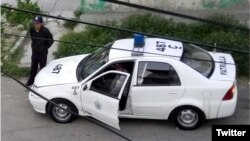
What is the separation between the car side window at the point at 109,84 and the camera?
8312 mm

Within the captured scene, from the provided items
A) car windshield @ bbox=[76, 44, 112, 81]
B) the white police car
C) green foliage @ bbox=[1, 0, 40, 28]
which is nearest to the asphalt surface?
the white police car

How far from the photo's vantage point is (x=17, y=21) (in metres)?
13.3

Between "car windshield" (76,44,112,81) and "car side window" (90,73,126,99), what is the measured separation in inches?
10.8

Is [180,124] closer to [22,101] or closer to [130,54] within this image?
[130,54]

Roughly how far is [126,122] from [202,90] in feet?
5.17

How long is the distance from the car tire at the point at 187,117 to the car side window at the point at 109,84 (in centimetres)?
113

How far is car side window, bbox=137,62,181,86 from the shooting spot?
27.6 ft

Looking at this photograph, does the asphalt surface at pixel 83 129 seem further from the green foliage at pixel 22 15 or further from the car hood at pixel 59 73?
the green foliage at pixel 22 15

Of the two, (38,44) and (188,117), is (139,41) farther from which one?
(38,44)

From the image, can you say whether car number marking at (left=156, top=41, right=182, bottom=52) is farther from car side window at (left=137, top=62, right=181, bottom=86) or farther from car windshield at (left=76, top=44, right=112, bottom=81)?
car windshield at (left=76, top=44, right=112, bottom=81)

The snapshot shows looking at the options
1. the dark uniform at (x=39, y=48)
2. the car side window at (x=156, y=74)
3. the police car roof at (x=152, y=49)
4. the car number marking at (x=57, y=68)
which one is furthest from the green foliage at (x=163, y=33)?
the car side window at (x=156, y=74)

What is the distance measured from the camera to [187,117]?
28.2 feet

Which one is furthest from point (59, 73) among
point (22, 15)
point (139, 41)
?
point (22, 15)

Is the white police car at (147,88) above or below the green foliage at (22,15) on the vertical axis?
below
